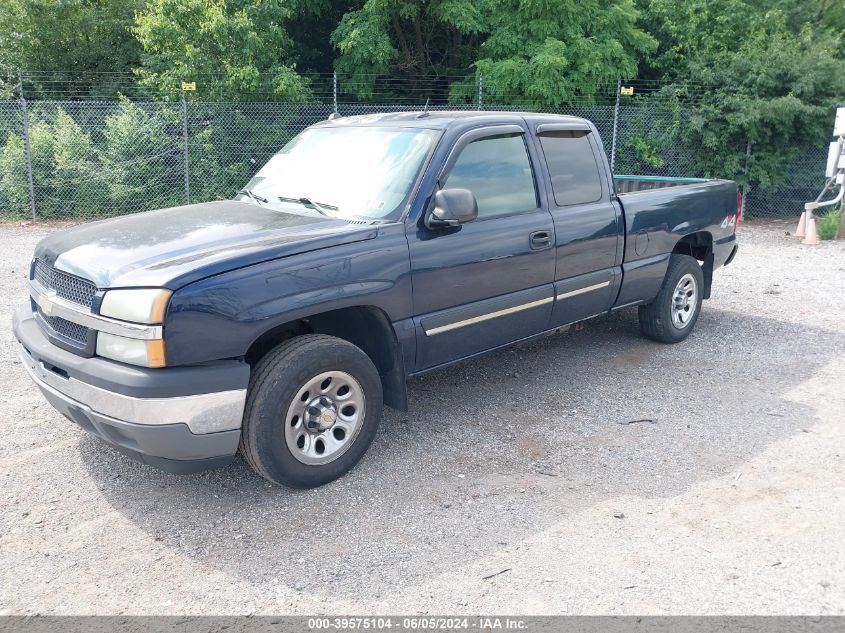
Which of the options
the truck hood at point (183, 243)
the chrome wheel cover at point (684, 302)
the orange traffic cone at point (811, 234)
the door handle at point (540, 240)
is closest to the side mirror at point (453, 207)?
the truck hood at point (183, 243)

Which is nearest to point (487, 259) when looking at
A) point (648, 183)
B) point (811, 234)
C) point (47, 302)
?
point (47, 302)

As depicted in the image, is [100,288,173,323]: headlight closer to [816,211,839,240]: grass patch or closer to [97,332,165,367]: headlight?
[97,332,165,367]: headlight

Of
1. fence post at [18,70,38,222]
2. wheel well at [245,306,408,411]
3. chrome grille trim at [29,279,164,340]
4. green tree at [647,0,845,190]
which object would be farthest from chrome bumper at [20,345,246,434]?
green tree at [647,0,845,190]

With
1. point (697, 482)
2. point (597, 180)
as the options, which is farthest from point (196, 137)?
point (697, 482)

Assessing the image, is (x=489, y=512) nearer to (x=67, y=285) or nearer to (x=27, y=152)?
(x=67, y=285)

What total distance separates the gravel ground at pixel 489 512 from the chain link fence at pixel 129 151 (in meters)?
8.21

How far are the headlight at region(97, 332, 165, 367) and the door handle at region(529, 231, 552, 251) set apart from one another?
2537mm

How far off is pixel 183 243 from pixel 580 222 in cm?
278

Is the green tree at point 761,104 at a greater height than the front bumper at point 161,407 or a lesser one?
greater

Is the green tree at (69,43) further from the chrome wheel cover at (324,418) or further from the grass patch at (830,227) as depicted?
A: the chrome wheel cover at (324,418)

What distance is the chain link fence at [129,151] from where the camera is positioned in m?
13.1

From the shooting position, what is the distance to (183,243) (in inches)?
151

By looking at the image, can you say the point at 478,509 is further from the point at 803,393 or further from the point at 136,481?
the point at 803,393

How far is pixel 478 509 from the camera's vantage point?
381 cm
